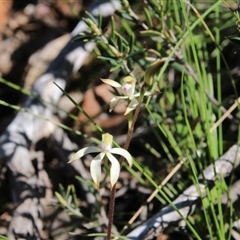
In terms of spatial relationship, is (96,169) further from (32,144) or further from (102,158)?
(32,144)

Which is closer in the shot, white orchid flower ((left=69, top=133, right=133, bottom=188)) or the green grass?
white orchid flower ((left=69, top=133, right=133, bottom=188))

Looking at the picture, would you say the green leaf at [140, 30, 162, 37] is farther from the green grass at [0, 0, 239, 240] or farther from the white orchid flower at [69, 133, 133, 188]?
the white orchid flower at [69, 133, 133, 188]

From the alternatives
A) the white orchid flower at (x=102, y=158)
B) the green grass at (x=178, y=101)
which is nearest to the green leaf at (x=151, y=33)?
the green grass at (x=178, y=101)

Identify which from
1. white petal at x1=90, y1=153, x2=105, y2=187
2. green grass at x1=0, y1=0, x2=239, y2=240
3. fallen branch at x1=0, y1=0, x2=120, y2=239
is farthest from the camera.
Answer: fallen branch at x1=0, y1=0, x2=120, y2=239

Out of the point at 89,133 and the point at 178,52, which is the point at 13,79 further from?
the point at 178,52

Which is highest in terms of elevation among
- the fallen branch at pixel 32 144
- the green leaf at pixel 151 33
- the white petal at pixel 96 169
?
the green leaf at pixel 151 33

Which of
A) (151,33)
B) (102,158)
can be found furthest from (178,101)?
(102,158)

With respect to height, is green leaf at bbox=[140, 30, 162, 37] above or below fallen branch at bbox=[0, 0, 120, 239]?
above

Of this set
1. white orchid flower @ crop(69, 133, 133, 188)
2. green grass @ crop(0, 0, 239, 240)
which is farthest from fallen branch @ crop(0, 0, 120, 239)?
white orchid flower @ crop(69, 133, 133, 188)

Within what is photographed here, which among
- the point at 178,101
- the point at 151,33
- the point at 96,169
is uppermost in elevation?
the point at 151,33

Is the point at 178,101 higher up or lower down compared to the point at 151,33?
lower down

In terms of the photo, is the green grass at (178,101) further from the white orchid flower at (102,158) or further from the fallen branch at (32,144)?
the white orchid flower at (102,158)
